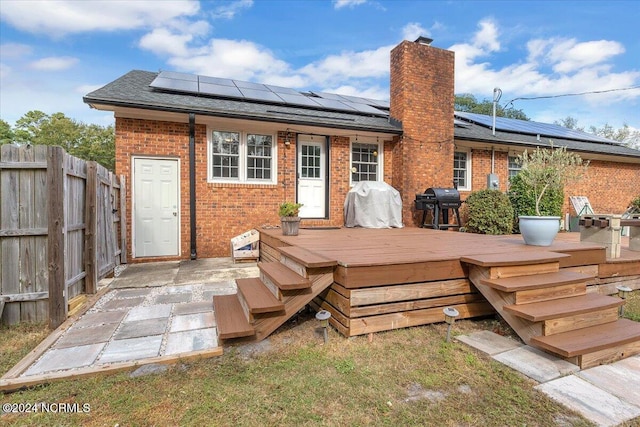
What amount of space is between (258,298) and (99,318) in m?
1.83

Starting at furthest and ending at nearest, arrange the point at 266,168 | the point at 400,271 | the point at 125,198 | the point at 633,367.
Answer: the point at 266,168, the point at 125,198, the point at 400,271, the point at 633,367

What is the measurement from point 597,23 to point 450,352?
14.4 metres

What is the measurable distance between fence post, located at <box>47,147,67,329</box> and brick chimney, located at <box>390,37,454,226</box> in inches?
262

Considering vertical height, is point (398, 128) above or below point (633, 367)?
above

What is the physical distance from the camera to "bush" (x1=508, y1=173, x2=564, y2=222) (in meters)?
8.26

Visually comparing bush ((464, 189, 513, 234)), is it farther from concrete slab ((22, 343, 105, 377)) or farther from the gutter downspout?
concrete slab ((22, 343, 105, 377))

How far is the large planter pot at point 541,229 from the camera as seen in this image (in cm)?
410

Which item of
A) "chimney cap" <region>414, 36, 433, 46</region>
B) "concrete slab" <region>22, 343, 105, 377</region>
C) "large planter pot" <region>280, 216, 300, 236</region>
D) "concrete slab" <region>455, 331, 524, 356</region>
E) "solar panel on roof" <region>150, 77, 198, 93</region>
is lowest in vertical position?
"concrete slab" <region>455, 331, 524, 356</region>

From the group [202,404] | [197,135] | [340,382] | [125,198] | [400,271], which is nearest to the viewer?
[202,404]

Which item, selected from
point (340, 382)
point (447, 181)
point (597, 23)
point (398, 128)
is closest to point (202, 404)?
point (340, 382)

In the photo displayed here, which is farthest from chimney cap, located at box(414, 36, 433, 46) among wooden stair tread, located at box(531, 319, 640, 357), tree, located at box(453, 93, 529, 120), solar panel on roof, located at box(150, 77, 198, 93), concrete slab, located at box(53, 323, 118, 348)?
tree, located at box(453, 93, 529, 120)

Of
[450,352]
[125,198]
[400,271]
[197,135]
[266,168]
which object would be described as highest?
[197,135]

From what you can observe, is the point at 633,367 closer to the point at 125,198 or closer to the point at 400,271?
the point at 400,271

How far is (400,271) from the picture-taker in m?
2.99
